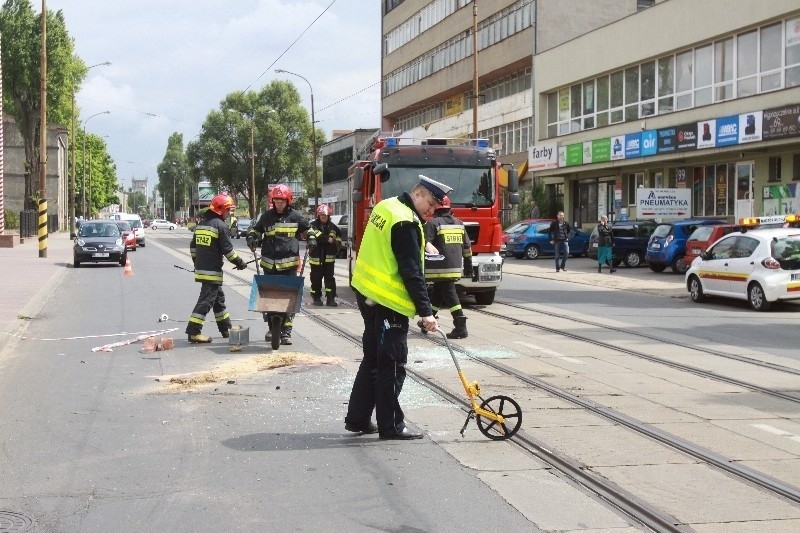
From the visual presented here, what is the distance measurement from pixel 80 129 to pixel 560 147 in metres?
81.5

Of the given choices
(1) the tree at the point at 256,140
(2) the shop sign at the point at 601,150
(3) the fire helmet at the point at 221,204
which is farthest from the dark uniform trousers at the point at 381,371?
(1) the tree at the point at 256,140

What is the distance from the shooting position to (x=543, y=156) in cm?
4806

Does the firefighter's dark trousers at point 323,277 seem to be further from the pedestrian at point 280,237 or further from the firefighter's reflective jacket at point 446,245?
the pedestrian at point 280,237

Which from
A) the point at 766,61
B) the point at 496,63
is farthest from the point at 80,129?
the point at 766,61

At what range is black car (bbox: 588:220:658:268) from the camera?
1340 inches

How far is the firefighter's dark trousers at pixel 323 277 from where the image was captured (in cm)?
1889

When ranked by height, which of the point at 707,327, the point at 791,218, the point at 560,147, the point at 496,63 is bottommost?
the point at 707,327

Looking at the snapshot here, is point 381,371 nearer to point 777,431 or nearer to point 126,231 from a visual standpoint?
point 777,431

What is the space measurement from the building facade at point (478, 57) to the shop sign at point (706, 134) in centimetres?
852

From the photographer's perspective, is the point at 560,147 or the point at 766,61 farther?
the point at 560,147

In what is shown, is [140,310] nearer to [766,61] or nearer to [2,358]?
[2,358]

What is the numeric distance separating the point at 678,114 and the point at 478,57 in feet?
71.6

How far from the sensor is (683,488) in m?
6.19

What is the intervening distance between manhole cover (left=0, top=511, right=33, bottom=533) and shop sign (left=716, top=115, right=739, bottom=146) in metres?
31.4
